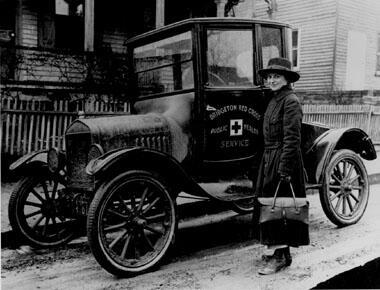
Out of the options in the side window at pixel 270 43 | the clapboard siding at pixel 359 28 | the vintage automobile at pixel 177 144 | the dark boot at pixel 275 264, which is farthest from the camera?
the clapboard siding at pixel 359 28

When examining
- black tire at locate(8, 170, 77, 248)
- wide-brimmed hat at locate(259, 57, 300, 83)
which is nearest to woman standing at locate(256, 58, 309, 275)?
wide-brimmed hat at locate(259, 57, 300, 83)

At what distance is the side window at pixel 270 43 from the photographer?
4.82 metres

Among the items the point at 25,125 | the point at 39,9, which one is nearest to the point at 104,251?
the point at 25,125

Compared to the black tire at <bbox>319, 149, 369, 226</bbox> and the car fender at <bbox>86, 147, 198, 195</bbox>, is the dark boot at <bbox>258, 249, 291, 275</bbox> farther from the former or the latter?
the black tire at <bbox>319, 149, 369, 226</bbox>

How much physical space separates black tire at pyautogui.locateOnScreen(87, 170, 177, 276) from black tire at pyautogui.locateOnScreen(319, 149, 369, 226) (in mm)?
1951

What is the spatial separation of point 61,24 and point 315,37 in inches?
383

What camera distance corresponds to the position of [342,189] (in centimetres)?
541

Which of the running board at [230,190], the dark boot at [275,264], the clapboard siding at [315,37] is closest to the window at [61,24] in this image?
the clapboard siding at [315,37]

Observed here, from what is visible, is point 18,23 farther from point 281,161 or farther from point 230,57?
point 281,161

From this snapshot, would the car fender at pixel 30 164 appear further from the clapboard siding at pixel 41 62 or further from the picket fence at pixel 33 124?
the clapboard siding at pixel 41 62

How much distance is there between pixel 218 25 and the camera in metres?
4.59

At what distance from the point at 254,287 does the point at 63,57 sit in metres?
10.00

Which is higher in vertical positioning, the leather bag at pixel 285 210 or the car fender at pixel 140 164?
the car fender at pixel 140 164

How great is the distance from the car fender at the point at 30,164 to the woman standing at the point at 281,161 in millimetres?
2234
